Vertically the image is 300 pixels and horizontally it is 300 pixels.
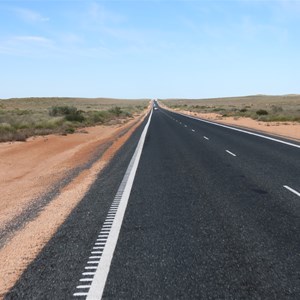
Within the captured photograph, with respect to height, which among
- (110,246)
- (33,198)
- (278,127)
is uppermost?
(110,246)

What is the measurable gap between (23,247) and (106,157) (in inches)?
402

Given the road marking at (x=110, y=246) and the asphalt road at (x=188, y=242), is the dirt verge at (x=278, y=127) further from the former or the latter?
the road marking at (x=110, y=246)

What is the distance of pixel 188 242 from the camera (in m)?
5.43

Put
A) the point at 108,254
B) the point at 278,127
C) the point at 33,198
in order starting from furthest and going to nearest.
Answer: the point at 278,127 < the point at 33,198 < the point at 108,254

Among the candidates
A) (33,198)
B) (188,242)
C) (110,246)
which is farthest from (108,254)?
(33,198)

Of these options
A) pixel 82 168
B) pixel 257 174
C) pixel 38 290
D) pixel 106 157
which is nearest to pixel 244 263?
pixel 38 290

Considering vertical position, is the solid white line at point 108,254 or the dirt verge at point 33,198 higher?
Result: the solid white line at point 108,254

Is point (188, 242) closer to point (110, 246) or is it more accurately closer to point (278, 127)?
point (110, 246)

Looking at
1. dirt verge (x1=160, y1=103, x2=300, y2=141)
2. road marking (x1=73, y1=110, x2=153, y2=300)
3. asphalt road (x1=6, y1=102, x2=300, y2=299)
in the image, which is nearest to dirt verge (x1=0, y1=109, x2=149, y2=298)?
asphalt road (x1=6, y1=102, x2=300, y2=299)

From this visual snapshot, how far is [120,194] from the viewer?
863 cm

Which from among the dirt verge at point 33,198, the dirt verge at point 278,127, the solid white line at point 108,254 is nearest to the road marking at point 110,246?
the solid white line at point 108,254

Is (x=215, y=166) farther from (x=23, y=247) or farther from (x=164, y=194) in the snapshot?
(x=23, y=247)

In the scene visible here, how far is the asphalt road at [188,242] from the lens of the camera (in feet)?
13.4

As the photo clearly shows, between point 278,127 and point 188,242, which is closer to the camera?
Answer: point 188,242
